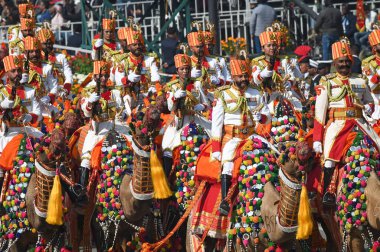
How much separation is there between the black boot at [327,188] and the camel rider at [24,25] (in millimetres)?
9048

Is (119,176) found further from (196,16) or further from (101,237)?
(196,16)

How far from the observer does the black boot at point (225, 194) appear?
1812 centimetres

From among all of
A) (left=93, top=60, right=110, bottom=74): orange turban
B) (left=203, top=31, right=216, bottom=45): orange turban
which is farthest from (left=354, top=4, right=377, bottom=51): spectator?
(left=93, top=60, right=110, bottom=74): orange turban

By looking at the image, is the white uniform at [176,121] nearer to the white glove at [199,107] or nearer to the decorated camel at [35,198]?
the white glove at [199,107]

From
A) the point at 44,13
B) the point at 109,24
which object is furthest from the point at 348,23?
the point at 44,13

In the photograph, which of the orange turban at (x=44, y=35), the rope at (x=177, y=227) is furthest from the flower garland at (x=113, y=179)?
the orange turban at (x=44, y=35)

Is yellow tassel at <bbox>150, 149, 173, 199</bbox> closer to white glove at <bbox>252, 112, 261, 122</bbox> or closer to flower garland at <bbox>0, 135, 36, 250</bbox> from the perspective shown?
white glove at <bbox>252, 112, 261, 122</bbox>

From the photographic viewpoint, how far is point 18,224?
65.5 feet

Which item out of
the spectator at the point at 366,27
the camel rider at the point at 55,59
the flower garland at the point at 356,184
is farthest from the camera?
the spectator at the point at 366,27

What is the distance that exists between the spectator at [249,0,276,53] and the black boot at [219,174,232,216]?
10.7 meters

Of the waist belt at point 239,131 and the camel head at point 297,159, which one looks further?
the waist belt at point 239,131

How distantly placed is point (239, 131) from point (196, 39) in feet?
13.8

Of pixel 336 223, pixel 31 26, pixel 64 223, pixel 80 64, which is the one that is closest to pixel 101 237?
pixel 64 223

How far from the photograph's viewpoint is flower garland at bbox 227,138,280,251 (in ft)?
57.8
